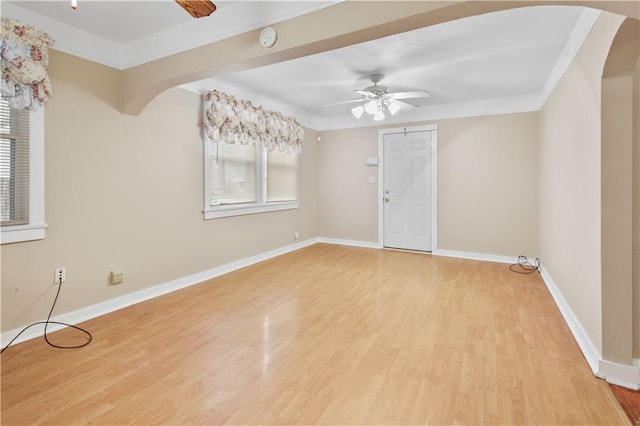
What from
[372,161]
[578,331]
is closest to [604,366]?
[578,331]

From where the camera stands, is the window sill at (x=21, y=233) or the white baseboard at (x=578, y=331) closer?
the white baseboard at (x=578, y=331)

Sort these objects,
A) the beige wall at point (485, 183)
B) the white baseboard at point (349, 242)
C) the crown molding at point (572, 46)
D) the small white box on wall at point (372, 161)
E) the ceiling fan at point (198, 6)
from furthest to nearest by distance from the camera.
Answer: the white baseboard at point (349, 242) → the small white box on wall at point (372, 161) → the beige wall at point (485, 183) → the crown molding at point (572, 46) → the ceiling fan at point (198, 6)

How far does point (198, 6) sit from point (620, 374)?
3.09 m

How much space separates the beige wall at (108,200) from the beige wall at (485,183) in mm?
3376

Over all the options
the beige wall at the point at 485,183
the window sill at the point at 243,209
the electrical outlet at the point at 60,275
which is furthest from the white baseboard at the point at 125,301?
the beige wall at the point at 485,183

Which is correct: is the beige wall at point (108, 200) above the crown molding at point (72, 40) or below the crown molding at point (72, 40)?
below

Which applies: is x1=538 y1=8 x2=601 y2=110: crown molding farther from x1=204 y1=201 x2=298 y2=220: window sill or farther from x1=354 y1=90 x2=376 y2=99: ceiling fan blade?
x1=204 y1=201 x2=298 y2=220: window sill

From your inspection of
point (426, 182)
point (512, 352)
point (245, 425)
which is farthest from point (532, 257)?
point (245, 425)

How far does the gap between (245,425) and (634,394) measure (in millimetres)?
2206

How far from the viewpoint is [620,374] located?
189 centimetres

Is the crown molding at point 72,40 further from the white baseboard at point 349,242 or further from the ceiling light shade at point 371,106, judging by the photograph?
the white baseboard at point 349,242

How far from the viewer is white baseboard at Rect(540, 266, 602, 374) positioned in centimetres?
203

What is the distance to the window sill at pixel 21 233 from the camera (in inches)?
90.9

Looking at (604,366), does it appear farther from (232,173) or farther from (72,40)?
(72,40)
